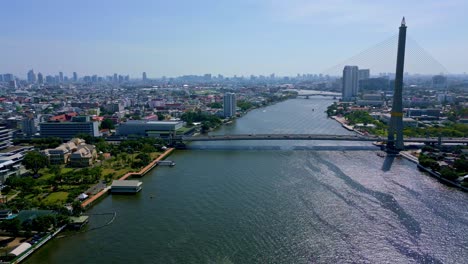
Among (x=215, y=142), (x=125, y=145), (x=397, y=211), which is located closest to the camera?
(x=397, y=211)

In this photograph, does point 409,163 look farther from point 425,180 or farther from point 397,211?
point 397,211

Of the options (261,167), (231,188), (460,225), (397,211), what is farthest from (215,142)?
(460,225)

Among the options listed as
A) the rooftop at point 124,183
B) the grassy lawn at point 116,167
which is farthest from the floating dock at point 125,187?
the grassy lawn at point 116,167

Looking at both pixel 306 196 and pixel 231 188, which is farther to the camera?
pixel 231 188

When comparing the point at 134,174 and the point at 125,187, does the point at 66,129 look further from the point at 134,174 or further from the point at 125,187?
the point at 125,187

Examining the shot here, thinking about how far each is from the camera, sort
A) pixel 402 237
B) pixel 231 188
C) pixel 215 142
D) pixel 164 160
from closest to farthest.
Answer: pixel 402 237, pixel 231 188, pixel 164 160, pixel 215 142

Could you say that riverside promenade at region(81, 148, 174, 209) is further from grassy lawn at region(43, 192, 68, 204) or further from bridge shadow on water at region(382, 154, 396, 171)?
bridge shadow on water at region(382, 154, 396, 171)

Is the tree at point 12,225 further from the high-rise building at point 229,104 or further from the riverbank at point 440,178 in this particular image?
the high-rise building at point 229,104
